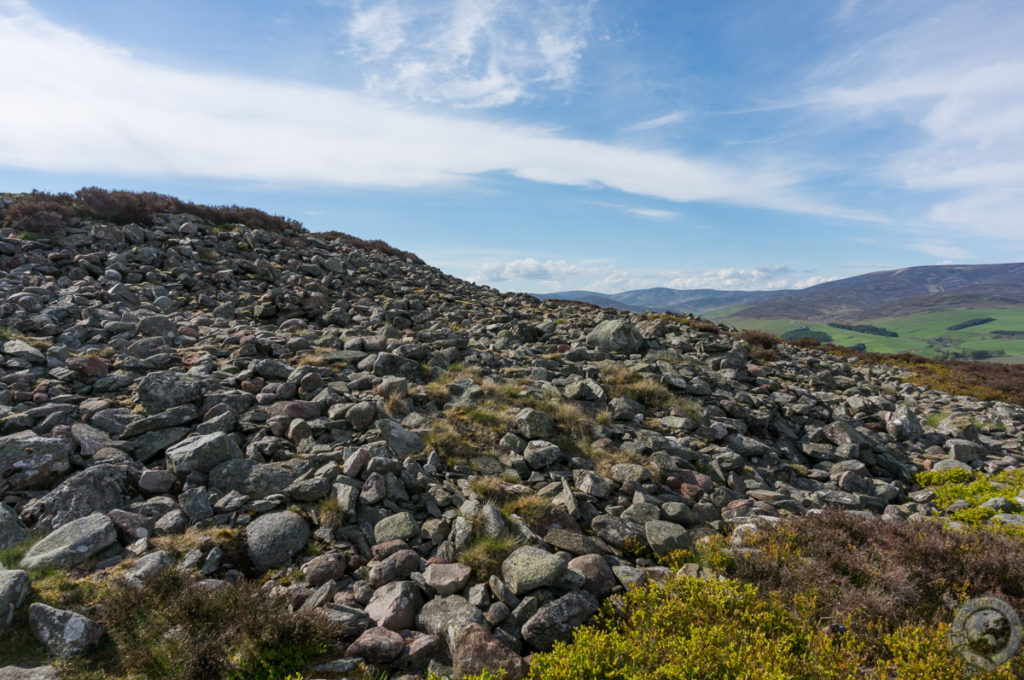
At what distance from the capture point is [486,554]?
6047 mm

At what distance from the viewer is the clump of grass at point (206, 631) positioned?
4.25m

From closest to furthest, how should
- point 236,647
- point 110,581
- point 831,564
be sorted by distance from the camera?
point 236,647, point 110,581, point 831,564

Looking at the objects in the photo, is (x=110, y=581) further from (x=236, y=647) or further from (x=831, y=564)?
(x=831, y=564)

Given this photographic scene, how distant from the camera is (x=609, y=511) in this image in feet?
25.1

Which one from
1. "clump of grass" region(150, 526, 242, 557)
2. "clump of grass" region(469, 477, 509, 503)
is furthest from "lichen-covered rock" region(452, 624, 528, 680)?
"clump of grass" region(150, 526, 242, 557)

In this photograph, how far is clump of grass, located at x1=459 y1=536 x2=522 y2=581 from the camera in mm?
5930

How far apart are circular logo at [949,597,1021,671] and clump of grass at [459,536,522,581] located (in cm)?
481

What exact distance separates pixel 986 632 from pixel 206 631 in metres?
7.93

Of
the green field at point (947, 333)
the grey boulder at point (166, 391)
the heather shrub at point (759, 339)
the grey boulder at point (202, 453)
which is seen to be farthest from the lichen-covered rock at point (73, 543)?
the green field at point (947, 333)

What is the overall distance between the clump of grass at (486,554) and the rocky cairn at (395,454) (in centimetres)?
4

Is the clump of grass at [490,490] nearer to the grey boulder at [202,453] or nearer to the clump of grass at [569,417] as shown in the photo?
the clump of grass at [569,417]

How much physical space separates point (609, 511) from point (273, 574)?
4867 millimetres

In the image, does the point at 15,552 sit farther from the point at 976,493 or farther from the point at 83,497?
the point at 976,493

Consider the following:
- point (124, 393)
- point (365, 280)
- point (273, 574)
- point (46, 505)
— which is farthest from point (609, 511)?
point (365, 280)
